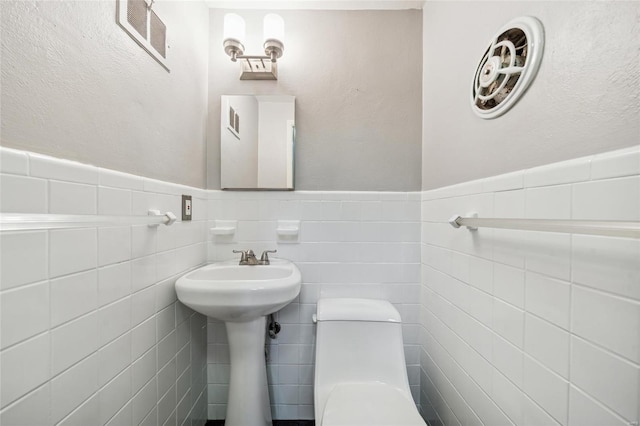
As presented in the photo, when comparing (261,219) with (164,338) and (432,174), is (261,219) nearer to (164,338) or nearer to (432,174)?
(164,338)

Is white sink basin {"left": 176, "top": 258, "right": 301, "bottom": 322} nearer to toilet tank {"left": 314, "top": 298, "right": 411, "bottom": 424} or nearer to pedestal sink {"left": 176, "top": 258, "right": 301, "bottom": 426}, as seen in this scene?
pedestal sink {"left": 176, "top": 258, "right": 301, "bottom": 426}

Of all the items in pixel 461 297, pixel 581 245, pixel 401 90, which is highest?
pixel 401 90

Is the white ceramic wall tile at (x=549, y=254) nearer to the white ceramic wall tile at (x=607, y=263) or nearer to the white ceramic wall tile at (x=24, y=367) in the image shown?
the white ceramic wall tile at (x=607, y=263)

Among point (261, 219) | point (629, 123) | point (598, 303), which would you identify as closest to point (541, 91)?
point (629, 123)

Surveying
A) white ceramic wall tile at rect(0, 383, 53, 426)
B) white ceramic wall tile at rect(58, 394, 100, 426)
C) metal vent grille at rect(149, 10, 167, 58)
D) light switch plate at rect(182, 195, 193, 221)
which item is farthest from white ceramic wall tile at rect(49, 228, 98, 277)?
→ metal vent grille at rect(149, 10, 167, 58)

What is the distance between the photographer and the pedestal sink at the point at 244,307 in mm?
865

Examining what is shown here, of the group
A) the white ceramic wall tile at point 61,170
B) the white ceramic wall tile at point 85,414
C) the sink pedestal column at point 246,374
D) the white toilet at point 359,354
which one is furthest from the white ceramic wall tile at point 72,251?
the white toilet at point 359,354

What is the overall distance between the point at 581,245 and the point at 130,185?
1164mm

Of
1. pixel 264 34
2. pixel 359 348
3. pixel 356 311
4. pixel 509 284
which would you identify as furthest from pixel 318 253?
pixel 264 34

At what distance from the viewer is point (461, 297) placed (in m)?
0.93

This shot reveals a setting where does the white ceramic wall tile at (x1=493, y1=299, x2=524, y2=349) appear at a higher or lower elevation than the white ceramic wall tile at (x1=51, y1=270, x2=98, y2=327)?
lower

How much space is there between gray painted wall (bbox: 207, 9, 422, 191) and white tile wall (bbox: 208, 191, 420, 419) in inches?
5.0

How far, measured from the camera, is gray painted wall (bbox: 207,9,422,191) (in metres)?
1.29

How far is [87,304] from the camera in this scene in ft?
1.98
